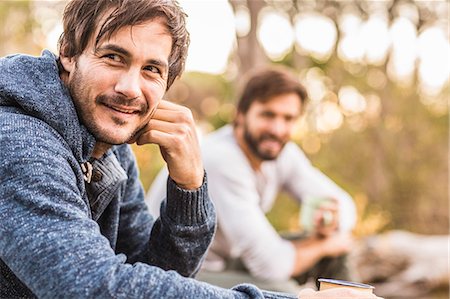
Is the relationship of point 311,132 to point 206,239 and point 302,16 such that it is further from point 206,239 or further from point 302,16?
point 206,239

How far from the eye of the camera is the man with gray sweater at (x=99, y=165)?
132cm

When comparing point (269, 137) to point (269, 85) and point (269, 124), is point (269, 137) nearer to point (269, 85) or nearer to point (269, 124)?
point (269, 124)

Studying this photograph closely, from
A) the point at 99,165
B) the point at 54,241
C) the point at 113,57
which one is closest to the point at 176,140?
the point at 99,165

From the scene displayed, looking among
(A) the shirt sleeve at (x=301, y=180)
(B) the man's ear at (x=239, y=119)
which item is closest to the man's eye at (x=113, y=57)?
(B) the man's ear at (x=239, y=119)

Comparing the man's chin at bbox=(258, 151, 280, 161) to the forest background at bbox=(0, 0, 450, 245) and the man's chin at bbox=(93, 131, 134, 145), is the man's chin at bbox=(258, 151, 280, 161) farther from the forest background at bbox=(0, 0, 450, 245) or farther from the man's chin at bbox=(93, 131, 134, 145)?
the forest background at bbox=(0, 0, 450, 245)

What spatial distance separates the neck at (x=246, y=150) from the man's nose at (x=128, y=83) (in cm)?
236

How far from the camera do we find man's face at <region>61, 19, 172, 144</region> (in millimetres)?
1588

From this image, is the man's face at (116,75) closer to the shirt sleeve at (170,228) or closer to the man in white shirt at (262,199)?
the shirt sleeve at (170,228)

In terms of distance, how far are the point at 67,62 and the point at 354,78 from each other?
9176 millimetres

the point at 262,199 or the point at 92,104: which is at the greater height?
the point at 262,199

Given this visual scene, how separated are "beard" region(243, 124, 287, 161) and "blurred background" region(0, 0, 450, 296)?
393cm

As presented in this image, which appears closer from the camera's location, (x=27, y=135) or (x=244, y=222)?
(x=27, y=135)

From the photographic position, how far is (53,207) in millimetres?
1338

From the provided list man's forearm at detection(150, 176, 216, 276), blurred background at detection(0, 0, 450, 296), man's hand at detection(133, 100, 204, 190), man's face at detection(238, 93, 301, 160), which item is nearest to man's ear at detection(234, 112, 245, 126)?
man's face at detection(238, 93, 301, 160)
